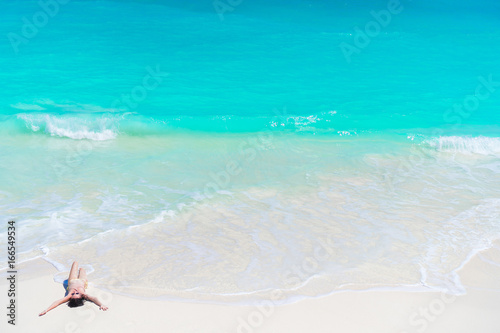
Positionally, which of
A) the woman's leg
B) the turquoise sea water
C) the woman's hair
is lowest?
the woman's hair

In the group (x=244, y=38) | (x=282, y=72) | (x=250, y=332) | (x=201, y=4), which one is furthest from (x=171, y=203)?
(x=201, y=4)

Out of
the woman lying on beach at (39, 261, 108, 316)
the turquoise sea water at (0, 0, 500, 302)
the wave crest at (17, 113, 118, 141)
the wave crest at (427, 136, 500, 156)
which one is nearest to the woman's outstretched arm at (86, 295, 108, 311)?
the woman lying on beach at (39, 261, 108, 316)

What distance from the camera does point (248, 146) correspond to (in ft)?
29.0

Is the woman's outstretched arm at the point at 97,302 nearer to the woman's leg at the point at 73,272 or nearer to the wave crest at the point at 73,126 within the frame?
the woman's leg at the point at 73,272

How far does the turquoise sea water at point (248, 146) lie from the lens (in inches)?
201

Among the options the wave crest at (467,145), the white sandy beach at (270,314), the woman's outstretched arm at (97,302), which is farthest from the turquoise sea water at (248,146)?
the woman's outstretched arm at (97,302)

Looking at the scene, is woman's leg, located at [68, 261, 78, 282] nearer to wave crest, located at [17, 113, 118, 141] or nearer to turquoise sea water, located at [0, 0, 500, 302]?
turquoise sea water, located at [0, 0, 500, 302]

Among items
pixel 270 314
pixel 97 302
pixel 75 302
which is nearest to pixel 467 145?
pixel 270 314

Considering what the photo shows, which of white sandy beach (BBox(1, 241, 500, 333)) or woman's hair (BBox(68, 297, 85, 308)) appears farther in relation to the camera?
woman's hair (BBox(68, 297, 85, 308))

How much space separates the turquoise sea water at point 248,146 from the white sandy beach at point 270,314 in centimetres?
19

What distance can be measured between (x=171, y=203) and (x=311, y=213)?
6.13ft

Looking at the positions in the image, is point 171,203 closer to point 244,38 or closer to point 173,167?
point 173,167

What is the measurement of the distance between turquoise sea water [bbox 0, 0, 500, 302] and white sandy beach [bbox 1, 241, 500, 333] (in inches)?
7.5

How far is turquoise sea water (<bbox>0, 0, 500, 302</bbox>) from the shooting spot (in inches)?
201
